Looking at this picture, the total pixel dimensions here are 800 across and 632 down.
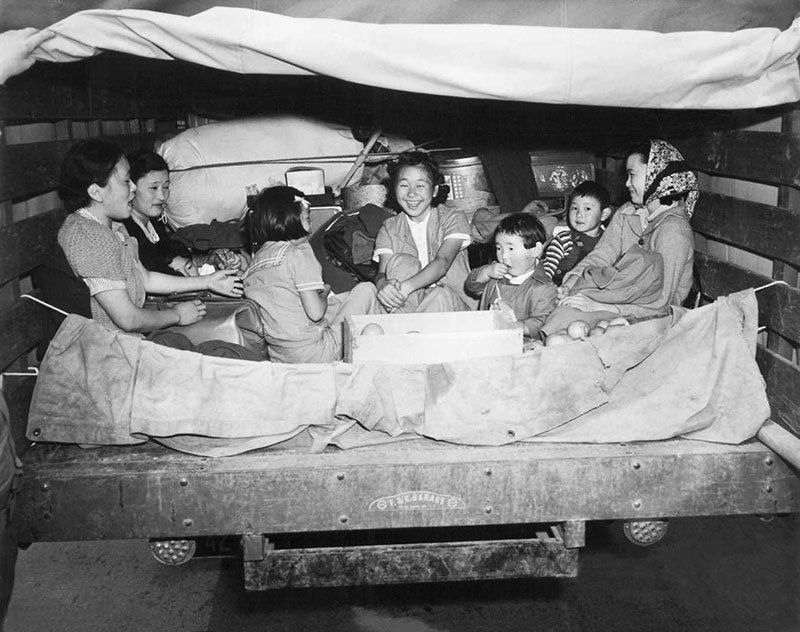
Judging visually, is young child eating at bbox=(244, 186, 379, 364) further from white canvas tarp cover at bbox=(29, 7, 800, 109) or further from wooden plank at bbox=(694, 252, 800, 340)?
wooden plank at bbox=(694, 252, 800, 340)

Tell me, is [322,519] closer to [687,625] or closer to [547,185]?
[687,625]

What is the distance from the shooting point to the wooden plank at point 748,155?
277 centimetres

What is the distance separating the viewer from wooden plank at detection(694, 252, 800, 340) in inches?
106

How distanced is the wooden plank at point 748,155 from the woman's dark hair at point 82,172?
2526mm

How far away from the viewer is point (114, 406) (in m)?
2.49

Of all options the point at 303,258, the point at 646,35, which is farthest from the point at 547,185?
the point at 646,35

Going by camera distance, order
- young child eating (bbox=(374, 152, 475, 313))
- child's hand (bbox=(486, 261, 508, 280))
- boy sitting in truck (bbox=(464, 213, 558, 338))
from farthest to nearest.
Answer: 1. young child eating (bbox=(374, 152, 475, 313))
2. child's hand (bbox=(486, 261, 508, 280))
3. boy sitting in truck (bbox=(464, 213, 558, 338))

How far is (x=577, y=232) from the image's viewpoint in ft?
14.1

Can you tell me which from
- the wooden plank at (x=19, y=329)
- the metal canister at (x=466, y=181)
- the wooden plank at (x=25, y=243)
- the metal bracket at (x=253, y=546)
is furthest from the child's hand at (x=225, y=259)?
the metal bracket at (x=253, y=546)

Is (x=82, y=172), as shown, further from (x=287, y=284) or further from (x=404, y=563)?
(x=404, y=563)

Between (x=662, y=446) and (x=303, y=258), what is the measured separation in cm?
166

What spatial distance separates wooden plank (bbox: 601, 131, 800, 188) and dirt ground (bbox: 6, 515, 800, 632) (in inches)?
70.7

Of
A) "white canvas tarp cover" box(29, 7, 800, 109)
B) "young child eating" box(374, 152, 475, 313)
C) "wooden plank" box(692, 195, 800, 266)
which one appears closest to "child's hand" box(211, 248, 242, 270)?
"young child eating" box(374, 152, 475, 313)

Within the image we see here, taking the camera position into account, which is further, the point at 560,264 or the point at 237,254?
the point at 237,254
